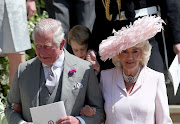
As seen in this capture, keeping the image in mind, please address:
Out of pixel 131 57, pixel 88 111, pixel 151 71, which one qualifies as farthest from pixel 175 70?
pixel 88 111

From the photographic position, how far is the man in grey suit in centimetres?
377

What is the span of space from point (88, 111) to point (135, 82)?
0.46 metres

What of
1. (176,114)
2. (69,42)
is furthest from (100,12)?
(176,114)

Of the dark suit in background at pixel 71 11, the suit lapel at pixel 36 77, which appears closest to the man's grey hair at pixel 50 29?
the suit lapel at pixel 36 77

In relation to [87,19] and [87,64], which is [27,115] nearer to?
[87,64]

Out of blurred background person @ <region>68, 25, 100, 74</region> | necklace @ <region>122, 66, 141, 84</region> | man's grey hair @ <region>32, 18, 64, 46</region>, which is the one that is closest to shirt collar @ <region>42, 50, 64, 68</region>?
man's grey hair @ <region>32, 18, 64, 46</region>

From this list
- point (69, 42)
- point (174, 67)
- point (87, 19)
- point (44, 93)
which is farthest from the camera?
point (87, 19)

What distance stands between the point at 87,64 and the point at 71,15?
1442mm

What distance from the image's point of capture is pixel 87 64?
13.1 feet

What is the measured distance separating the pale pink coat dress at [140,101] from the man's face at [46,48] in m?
0.56

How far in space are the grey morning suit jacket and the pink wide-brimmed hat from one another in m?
0.23

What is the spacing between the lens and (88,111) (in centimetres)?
387

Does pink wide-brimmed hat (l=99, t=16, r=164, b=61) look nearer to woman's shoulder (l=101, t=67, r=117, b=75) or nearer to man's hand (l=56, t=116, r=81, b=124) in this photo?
woman's shoulder (l=101, t=67, r=117, b=75)

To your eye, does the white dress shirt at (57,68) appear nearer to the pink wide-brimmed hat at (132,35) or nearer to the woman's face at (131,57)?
the pink wide-brimmed hat at (132,35)
